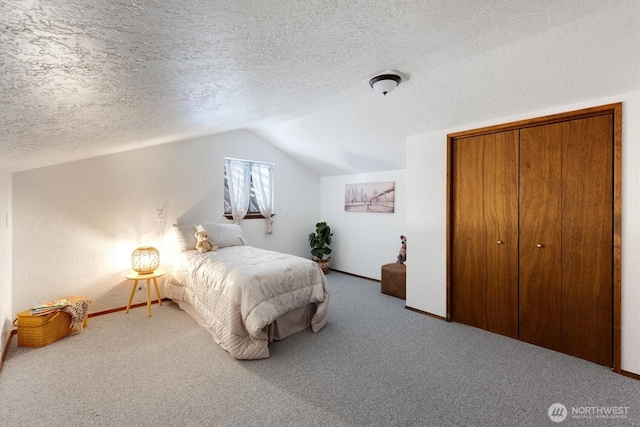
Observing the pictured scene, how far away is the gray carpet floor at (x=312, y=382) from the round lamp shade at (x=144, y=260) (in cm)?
71

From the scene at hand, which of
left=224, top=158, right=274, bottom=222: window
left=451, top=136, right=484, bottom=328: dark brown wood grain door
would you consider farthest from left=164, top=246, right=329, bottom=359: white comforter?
left=451, top=136, right=484, bottom=328: dark brown wood grain door

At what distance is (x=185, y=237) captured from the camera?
12.5ft

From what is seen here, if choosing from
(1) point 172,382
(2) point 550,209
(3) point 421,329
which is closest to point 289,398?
(1) point 172,382

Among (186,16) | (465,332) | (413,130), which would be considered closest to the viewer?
(186,16)

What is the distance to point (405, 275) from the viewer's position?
3.91m

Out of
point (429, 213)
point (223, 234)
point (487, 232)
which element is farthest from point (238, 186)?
point (487, 232)

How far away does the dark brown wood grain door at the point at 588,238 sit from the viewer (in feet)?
7.56

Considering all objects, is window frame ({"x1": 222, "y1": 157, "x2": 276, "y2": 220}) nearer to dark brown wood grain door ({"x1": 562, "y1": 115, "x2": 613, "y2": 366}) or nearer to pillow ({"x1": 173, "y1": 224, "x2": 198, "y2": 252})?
pillow ({"x1": 173, "y1": 224, "x2": 198, "y2": 252})

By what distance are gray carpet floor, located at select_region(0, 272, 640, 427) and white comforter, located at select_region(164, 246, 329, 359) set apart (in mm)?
160

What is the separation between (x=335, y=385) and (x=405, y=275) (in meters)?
2.14

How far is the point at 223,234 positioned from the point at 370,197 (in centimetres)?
245

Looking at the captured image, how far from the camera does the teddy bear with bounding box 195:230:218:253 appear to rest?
3647 millimetres

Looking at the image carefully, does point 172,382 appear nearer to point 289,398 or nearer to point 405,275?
point 289,398

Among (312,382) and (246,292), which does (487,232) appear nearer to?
(312,382)
